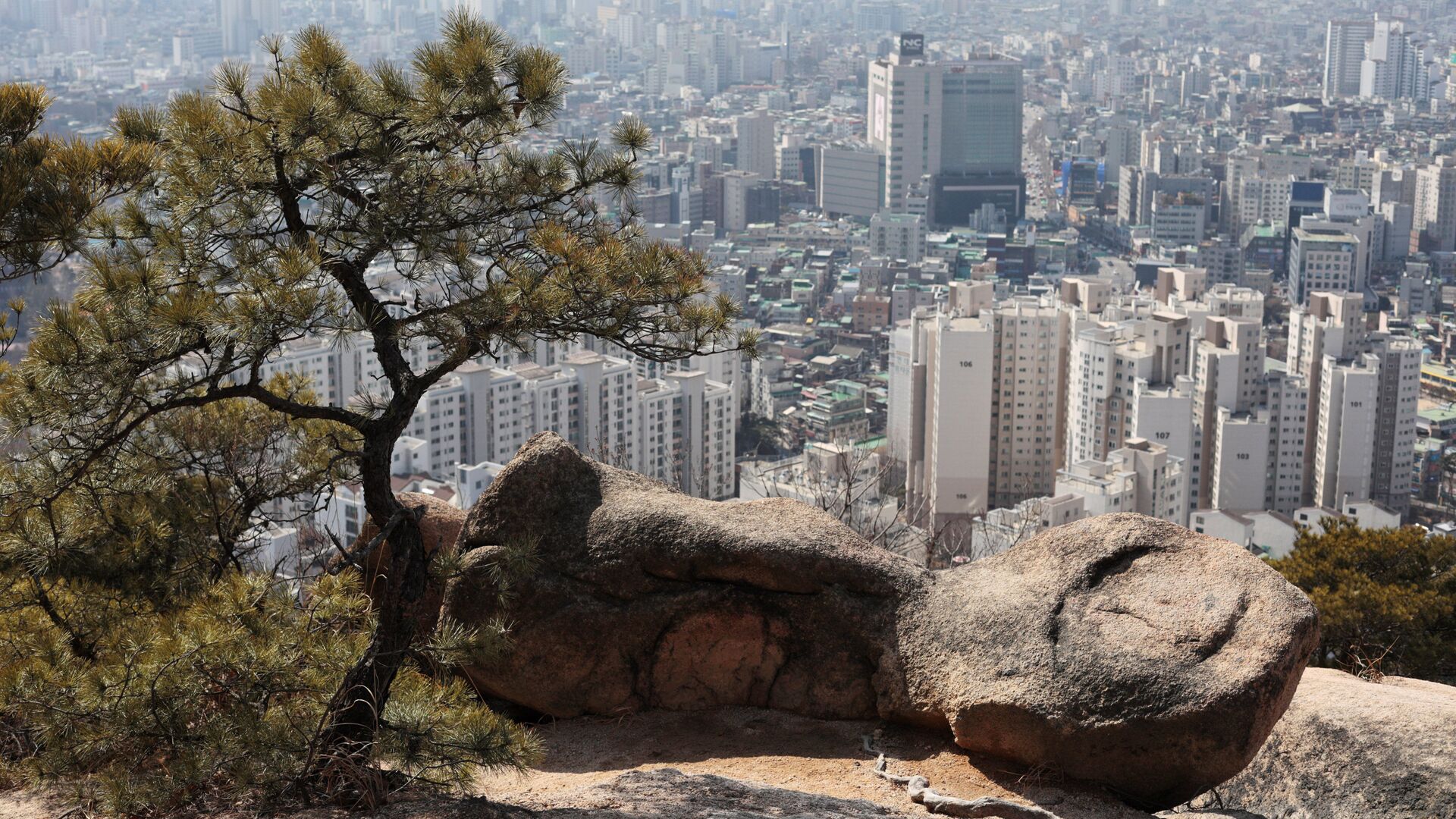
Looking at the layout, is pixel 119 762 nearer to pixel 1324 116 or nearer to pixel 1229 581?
pixel 1229 581

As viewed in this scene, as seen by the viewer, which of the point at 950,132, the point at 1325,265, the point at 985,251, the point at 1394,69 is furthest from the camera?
the point at 1394,69

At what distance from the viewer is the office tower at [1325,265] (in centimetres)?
4625

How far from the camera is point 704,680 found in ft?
11.5

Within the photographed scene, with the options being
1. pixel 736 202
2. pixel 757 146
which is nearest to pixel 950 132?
pixel 757 146

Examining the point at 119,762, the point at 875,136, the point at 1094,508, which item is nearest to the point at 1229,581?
the point at 119,762

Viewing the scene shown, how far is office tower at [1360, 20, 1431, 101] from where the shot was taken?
8075 cm

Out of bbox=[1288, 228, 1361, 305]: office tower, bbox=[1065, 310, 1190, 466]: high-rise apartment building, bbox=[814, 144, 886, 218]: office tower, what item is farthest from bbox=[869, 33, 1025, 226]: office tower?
bbox=[1065, 310, 1190, 466]: high-rise apartment building

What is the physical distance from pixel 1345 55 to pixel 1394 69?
3.29 metres

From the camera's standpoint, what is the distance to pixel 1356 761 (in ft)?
11.4

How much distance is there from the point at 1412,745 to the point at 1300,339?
25661 mm

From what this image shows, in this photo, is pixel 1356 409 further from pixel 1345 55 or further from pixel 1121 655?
pixel 1345 55

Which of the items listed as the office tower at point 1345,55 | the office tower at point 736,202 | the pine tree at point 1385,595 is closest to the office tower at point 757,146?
the office tower at point 736,202

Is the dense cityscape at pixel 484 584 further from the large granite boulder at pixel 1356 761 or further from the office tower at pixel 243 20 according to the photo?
the office tower at pixel 243 20

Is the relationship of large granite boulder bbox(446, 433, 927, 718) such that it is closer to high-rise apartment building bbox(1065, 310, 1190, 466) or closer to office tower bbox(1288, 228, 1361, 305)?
high-rise apartment building bbox(1065, 310, 1190, 466)
